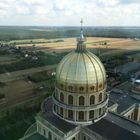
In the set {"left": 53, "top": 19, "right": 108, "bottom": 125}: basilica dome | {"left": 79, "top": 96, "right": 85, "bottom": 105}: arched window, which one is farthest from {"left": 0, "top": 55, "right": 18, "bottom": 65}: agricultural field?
{"left": 79, "top": 96, "right": 85, "bottom": 105}: arched window

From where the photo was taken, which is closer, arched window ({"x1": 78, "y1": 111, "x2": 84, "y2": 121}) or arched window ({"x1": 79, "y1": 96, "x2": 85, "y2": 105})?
arched window ({"x1": 79, "y1": 96, "x2": 85, "y2": 105})

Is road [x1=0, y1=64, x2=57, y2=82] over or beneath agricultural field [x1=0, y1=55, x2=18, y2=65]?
beneath

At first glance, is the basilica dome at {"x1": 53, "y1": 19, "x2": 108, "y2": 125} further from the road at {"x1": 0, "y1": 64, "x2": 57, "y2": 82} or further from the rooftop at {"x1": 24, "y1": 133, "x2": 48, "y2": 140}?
the road at {"x1": 0, "y1": 64, "x2": 57, "y2": 82}

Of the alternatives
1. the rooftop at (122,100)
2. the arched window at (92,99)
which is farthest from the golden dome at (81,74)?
the rooftop at (122,100)

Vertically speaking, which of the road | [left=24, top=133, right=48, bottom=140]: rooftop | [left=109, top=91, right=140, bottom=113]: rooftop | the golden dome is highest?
the golden dome

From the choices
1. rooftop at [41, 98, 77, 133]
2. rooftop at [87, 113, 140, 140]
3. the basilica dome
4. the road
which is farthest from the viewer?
the road

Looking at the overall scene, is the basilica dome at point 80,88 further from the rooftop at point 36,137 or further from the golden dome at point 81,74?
the rooftop at point 36,137

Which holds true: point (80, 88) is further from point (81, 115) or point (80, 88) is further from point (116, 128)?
point (116, 128)

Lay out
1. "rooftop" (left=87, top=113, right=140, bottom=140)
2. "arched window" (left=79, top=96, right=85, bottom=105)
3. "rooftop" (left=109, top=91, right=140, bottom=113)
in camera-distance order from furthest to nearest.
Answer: "rooftop" (left=109, top=91, right=140, bottom=113), "arched window" (left=79, top=96, right=85, bottom=105), "rooftop" (left=87, top=113, right=140, bottom=140)

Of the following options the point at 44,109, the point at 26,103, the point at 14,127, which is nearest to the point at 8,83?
the point at 26,103
